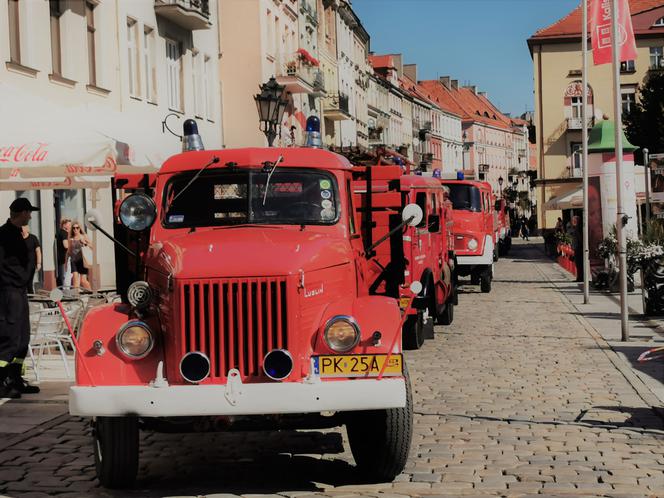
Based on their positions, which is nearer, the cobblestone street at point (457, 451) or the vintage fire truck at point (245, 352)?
the vintage fire truck at point (245, 352)

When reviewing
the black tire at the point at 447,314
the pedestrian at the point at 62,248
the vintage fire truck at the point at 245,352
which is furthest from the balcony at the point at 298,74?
the vintage fire truck at the point at 245,352

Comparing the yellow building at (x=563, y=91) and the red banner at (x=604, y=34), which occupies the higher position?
the yellow building at (x=563, y=91)

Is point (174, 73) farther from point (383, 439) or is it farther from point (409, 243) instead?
point (383, 439)

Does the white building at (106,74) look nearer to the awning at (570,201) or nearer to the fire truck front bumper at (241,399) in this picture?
the fire truck front bumper at (241,399)

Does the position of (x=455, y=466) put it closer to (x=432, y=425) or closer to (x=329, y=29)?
(x=432, y=425)

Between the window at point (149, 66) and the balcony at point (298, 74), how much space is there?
1545 centimetres

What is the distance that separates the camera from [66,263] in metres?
22.6

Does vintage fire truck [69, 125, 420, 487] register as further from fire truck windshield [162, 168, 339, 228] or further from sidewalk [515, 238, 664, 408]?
sidewalk [515, 238, 664, 408]

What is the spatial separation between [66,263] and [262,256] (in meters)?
16.0

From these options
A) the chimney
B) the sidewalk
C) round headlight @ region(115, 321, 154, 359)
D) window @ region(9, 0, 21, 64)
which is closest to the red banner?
the sidewalk

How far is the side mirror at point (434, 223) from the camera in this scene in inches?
687

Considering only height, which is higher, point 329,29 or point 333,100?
point 329,29

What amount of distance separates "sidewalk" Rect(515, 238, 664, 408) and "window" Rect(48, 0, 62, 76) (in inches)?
471

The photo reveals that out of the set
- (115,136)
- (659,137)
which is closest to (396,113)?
(659,137)
